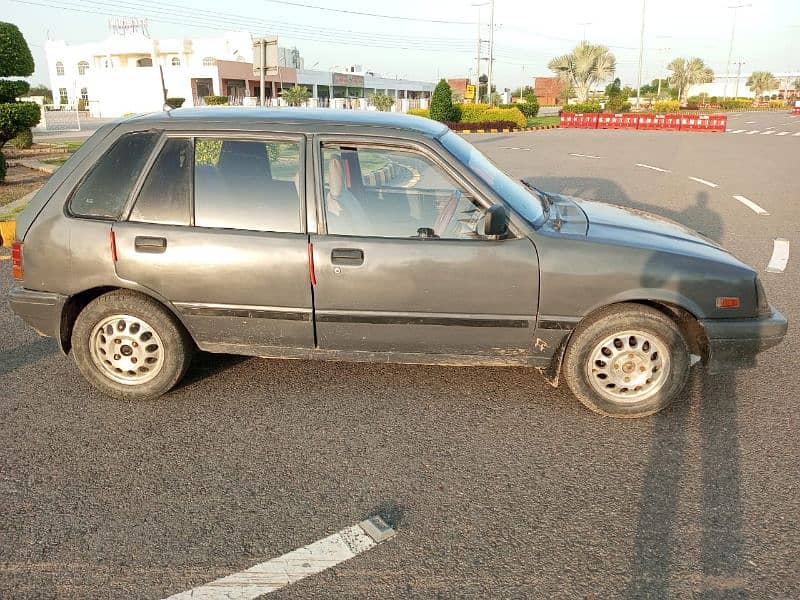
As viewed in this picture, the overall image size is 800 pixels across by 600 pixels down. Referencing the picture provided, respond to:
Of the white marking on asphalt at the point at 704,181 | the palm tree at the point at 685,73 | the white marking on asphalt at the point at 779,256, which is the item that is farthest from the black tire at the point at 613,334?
the palm tree at the point at 685,73

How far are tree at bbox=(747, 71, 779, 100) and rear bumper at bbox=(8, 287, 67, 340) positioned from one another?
135545mm

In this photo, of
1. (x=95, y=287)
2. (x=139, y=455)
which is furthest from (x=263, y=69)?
(x=139, y=455)

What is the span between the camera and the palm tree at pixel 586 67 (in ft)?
252

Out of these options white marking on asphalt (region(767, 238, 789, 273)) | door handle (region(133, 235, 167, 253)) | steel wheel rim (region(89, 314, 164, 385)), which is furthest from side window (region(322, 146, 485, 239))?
white marking on asphalt (region(767, 238, 789, 273))

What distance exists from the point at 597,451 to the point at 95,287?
10.2 feet

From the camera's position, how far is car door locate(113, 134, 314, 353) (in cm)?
380

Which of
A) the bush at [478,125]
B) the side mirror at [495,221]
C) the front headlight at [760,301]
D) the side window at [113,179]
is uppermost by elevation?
the bush at [478,125]

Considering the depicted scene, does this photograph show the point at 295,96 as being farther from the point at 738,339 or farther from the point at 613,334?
the point at 738,339

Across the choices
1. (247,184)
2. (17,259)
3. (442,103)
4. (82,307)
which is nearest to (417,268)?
(247,184)

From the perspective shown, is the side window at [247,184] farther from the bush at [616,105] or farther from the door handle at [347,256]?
the bush at [616,105]

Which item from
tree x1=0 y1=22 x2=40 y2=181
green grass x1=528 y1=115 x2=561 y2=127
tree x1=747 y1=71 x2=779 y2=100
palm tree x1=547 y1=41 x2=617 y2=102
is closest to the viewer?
tree x1=0 y1=22 x2=40 y2=181

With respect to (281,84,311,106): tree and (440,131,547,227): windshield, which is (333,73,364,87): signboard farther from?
(440,131,547,227): windshield

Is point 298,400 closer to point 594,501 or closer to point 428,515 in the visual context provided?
point 428,515

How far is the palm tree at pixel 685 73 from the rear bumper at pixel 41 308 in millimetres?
113064
